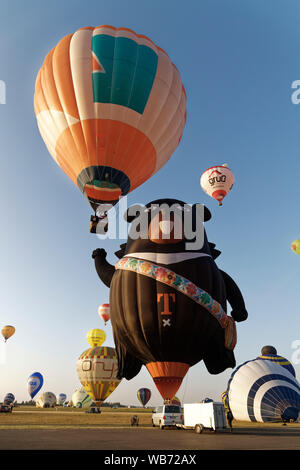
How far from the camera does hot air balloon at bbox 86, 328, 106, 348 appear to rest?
46.6m

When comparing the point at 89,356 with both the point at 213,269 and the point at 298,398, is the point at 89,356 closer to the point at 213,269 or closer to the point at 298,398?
the point at 298,398

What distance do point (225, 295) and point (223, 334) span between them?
1814 millimetres

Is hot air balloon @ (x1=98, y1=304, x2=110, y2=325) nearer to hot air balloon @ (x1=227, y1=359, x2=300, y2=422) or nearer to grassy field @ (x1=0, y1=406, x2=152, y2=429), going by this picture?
grassy field @ (x1=0, y1=406, x2=152, y2=429)

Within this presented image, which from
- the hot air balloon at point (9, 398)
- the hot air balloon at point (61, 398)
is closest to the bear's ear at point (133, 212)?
the hot air balloon at point (9, 398)

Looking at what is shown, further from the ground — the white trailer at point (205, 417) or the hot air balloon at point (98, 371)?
the hot air balloon at point (98, 371)

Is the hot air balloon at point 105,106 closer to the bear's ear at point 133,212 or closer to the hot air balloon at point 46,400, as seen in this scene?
the bear's ear at point 133,212

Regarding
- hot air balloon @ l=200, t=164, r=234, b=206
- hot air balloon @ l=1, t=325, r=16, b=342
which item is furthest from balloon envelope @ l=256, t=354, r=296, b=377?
hot air balloon @ l=1, t=325, r=16, b=342

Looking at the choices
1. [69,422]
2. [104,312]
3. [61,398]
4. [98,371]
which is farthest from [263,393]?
[61,398]

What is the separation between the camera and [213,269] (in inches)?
659

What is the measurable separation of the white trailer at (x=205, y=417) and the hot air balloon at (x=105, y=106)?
30.0 feet

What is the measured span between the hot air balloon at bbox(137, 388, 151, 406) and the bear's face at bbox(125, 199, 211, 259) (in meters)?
38.6

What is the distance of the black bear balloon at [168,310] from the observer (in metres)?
15.2

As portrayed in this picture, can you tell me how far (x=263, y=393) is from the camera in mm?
21016
